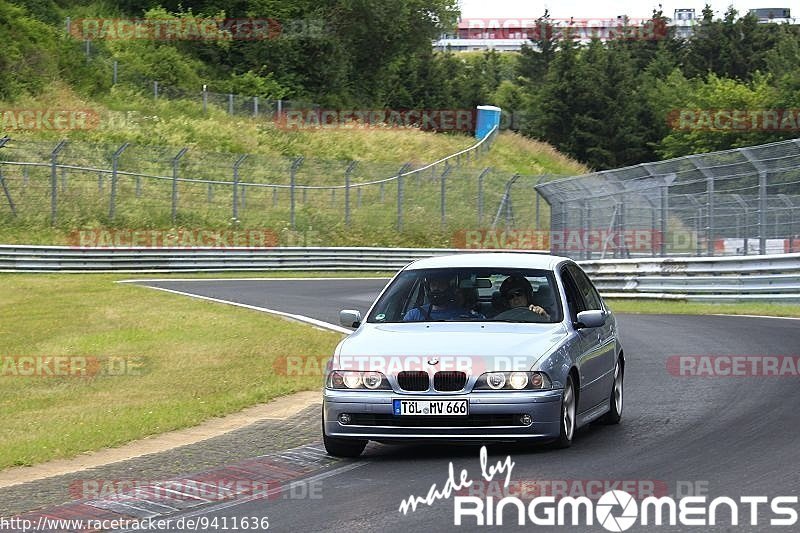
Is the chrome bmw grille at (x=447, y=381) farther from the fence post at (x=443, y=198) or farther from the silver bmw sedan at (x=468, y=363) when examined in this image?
the fence post at (x=443, y=198)

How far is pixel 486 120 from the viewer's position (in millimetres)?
74375

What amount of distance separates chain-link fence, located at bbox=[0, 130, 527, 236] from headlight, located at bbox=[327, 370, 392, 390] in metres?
30.8

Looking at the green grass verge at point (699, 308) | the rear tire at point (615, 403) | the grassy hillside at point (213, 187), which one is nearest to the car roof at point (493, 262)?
the rear tire at point (615, 403)

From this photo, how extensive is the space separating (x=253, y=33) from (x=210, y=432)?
194 ft

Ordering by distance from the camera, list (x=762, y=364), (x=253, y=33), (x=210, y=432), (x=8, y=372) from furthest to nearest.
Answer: (x=253, y=33) → (x=8, y=372) → (x=762, y=364) → (x=210, y=432)

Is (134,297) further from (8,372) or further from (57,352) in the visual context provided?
(8,372)

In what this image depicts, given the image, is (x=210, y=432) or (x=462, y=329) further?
(x=210, y=432)

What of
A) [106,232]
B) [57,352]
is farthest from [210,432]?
[106,232]

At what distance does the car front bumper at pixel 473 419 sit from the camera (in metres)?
9.41

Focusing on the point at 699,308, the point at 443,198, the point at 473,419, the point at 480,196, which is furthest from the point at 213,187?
the point at 473,419

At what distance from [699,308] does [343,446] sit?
58.0 feet

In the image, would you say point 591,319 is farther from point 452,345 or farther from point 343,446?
point 343,446

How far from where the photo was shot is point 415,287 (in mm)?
11055

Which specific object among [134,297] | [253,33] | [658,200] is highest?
[253,33]
